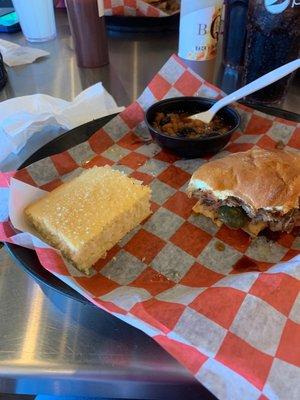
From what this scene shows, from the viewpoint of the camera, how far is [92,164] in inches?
35.6

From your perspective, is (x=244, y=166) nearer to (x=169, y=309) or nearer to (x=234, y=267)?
(x=234, y=267)

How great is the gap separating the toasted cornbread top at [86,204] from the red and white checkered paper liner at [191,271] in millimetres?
59

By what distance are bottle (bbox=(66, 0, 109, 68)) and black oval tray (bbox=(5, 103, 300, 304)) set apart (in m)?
0.40

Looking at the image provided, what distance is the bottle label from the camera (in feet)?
3.28

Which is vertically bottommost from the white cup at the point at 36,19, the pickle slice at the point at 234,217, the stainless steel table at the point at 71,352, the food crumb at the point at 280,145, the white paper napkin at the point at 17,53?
the stainless steel table at the point at 71,352

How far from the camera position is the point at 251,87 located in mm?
889

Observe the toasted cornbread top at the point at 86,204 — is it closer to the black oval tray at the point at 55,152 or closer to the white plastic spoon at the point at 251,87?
the black oval tray at the point at 55,152

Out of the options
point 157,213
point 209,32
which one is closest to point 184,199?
point 157,213

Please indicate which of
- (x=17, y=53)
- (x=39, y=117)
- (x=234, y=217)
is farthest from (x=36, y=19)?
(x=234, y=217)

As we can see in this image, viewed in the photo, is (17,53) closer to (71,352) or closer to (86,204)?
(86,204)

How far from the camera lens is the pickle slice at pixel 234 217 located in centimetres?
74

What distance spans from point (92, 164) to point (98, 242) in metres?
0.29

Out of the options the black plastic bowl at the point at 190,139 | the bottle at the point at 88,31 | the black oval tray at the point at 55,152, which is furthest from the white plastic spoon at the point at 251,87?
the bottle at the point at 88,31

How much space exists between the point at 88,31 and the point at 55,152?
53cm
